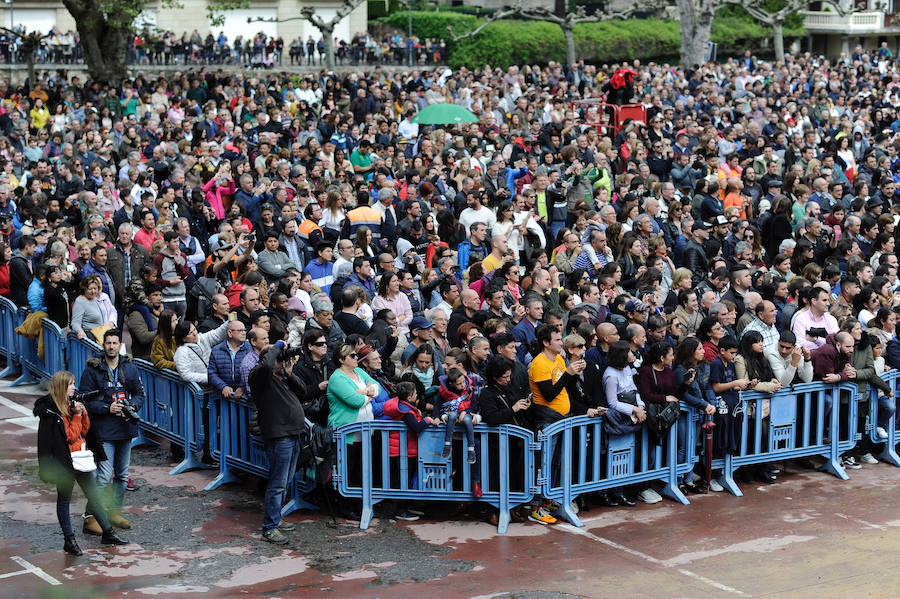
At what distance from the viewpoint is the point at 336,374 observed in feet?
37.9

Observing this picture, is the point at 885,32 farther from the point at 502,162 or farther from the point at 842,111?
the point at 502,162

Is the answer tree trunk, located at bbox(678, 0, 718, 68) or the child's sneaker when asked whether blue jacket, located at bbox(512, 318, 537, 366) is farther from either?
tree trunk, located at bbox(678, 0, 718, 68)

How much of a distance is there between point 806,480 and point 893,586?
2.80m

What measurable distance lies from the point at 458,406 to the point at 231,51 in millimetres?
40174

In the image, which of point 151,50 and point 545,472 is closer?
point 545,472

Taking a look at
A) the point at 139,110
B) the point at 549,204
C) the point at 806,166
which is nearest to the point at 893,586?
the point at 549,204

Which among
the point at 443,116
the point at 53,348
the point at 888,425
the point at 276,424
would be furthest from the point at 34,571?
the point at 443,116

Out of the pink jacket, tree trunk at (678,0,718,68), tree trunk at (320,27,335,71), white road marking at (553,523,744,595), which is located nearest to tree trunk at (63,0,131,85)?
tree trunk at (320,27,335,71)

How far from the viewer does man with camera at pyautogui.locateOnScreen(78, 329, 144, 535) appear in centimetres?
1121

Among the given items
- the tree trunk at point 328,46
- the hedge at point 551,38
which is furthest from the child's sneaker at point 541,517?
the hedge at point 551,38

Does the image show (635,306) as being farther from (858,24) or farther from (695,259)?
(858,24)

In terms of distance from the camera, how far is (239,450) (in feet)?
40.6

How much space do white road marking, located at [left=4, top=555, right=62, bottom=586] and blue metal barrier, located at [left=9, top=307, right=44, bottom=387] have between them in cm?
535

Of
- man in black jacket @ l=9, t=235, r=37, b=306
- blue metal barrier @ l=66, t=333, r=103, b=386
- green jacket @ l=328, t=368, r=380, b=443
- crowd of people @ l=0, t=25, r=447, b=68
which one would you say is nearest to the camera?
green jacket @ l=328, t=368, r=380, b=443
